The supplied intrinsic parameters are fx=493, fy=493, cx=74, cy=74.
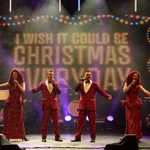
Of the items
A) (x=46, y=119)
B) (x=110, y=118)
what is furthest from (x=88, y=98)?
(x=110, y=118)

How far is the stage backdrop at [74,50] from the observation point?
1231cm

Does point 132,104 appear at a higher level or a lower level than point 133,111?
higher

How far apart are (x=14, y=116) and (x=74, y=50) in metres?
2.77

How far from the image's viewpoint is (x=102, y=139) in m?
10.9

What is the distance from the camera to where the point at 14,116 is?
34.3 ft

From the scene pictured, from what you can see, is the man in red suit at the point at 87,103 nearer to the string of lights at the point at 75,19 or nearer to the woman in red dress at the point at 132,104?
the woman in red dress at the point at 132,104

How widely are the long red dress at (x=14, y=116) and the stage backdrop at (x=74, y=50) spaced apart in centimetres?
193

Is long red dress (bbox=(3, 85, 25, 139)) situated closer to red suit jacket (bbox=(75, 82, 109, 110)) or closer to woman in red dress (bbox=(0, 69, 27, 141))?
woman in red dress (bbox=(0, 69, 27, 141))

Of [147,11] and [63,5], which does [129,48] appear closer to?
[147,11]

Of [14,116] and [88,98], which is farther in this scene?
[14,116]

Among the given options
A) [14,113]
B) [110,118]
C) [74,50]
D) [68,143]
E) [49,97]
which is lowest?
[68,143]

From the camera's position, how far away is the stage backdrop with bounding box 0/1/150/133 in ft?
40.4

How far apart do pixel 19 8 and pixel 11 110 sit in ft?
10.6

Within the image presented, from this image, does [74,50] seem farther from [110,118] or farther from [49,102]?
[49,102]
